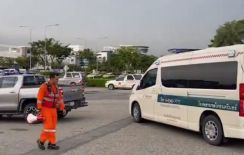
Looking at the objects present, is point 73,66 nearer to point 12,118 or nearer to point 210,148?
point 12,118

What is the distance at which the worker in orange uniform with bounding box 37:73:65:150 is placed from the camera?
932 centimetres

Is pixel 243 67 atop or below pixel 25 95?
atop

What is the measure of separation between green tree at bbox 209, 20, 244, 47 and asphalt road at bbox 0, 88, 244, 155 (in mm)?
37294

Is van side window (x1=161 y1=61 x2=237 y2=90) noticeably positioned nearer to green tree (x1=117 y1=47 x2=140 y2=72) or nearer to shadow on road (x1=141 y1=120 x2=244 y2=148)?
shadow on road (x1=141 y1=120 x2=244 y2=148)

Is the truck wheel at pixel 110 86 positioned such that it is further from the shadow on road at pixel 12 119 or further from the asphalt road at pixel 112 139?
the asphalt road at pixel 112 139

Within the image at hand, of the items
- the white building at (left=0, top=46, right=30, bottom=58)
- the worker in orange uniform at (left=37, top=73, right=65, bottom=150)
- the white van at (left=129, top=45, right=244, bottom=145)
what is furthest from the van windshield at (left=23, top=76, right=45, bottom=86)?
the white building at (left=0, top=46, right=30, bottom=58)

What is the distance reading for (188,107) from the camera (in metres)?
11.1

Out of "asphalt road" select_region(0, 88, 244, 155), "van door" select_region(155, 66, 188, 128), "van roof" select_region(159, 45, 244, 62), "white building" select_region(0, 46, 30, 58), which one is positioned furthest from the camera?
"white building" select_region(0, 46, 30, 58)

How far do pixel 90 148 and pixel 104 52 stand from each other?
173m

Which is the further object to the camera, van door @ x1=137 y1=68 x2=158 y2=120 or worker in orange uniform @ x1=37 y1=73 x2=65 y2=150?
van door @ x1=137 y1=68 x2=158 y2=120

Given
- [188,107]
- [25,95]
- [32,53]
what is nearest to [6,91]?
[25,95]

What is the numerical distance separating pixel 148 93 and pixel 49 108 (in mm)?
4761

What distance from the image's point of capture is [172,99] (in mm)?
11898

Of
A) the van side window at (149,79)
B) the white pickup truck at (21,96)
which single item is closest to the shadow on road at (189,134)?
the van side window at (149,79)
